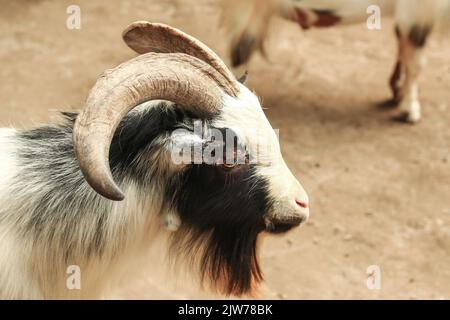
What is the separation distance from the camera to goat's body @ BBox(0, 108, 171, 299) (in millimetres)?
3145

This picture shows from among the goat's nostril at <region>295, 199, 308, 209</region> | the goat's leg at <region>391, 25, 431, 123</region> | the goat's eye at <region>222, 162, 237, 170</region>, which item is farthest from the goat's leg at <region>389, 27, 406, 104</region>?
the goat's eye at <region>222, 162, 237, 170</region>

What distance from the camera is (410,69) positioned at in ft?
21.6

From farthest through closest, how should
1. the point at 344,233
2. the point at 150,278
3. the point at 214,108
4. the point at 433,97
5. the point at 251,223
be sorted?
the point at 433,97
the point at 344,233
the point at 150,278
the point at 251,223
the point at 214,108

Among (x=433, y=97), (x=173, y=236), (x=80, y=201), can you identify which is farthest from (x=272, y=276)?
(x=433, y=97)

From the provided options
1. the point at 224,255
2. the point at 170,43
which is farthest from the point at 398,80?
the point at 170,43

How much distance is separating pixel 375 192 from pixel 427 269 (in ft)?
2.79

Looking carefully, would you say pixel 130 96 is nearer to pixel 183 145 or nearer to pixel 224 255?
pixel 183 145

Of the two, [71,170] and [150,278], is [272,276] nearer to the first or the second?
[150,278]

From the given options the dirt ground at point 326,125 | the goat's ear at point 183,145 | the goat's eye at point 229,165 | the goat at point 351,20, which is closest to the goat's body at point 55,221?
the goat's ear at point 183,145

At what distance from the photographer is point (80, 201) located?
10.3ft

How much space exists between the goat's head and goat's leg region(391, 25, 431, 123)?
351 cm

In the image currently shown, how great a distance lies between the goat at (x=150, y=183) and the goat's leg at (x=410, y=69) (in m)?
3.53

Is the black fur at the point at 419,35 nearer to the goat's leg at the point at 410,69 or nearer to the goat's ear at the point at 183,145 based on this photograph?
the goat's leg at the point at 410,69

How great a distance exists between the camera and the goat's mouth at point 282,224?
3246 mm
